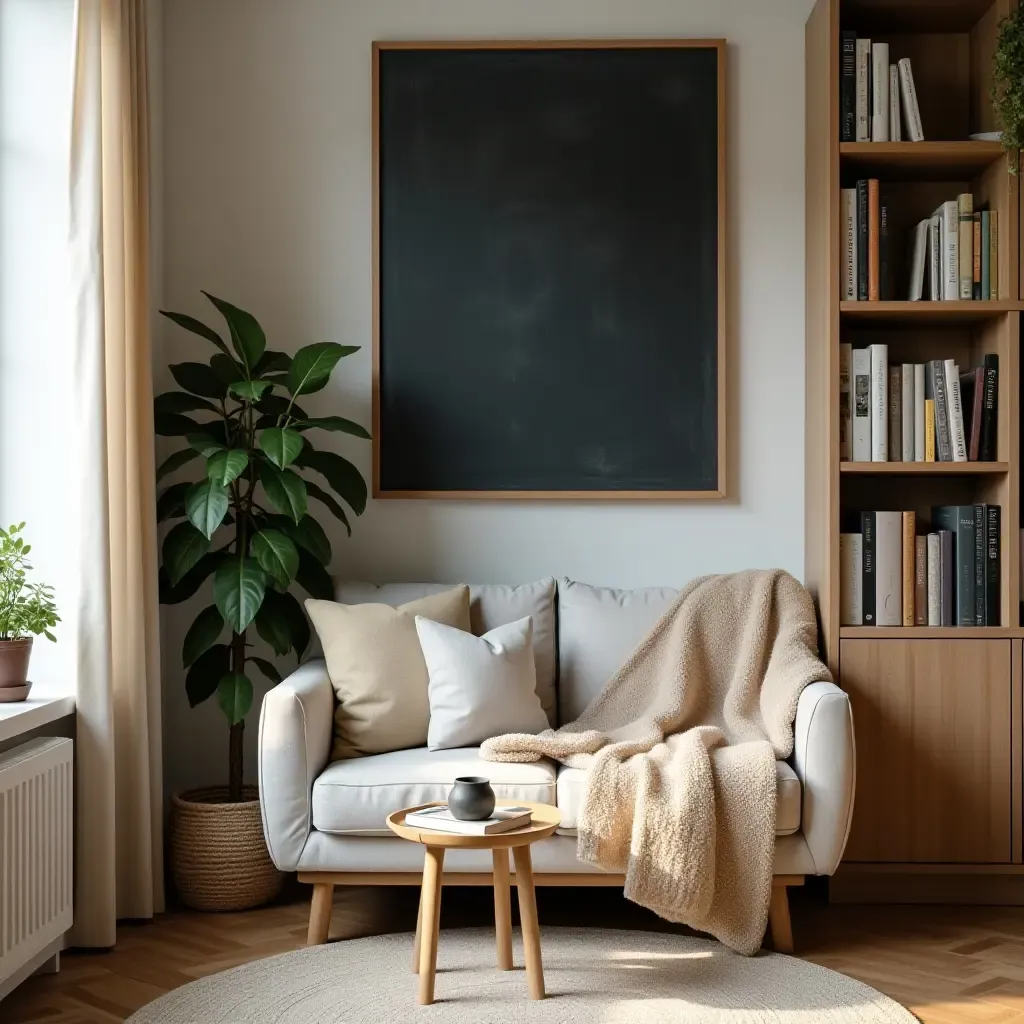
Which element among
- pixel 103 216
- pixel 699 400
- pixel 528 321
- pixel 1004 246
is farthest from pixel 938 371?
pixel 103 216

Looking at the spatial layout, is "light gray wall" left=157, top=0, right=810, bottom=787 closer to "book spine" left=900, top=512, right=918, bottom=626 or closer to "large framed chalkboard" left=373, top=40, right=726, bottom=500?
"large framed chalkboard" left=373, top=40, right=726, bottom=500

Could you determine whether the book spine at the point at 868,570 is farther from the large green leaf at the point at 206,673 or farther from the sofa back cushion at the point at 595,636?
the large green leaf at the point at 206,673

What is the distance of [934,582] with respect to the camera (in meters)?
3.52

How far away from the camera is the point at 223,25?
395 cm

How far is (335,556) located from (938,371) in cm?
192

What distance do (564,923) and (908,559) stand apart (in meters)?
1.40

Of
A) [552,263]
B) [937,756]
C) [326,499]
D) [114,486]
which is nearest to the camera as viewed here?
[114,486]

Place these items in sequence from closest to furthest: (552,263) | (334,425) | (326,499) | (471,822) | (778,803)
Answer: (471,822) < (778,803) < (334,425) < (326,499) < (552,263)

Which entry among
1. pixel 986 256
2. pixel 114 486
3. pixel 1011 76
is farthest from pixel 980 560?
pixel 114 486

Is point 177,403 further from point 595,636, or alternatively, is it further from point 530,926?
point 530,926

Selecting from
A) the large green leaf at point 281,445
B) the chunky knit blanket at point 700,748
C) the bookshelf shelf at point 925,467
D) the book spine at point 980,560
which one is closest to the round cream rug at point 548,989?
the chunky knit blanket at point 700,748

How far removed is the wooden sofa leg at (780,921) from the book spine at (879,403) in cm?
125

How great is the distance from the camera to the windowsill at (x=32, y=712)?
270cm

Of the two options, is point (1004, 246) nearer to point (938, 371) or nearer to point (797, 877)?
point (938, 371)
